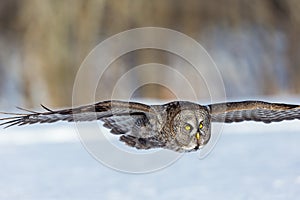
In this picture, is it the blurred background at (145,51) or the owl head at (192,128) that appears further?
the blurred background at (145,51)

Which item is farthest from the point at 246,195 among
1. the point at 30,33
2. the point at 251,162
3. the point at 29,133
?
the point at 30,33

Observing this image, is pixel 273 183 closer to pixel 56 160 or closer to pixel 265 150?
pixel 265 150

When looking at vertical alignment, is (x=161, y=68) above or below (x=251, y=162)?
above

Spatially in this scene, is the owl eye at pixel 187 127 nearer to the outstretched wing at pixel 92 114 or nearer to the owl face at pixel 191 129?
the owl face at pixel 191 129

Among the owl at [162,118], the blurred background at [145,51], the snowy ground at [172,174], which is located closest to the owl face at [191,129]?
the owl at [162,118]

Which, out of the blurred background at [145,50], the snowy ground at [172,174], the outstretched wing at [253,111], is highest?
the blurred background at [145,50]

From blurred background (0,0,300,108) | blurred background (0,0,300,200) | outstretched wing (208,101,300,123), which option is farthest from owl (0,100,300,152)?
blurred background (0,0,300,108)

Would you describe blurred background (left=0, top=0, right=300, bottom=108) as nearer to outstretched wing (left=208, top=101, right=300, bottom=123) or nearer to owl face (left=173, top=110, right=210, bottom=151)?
outstretched wing (left=208, top=101, right=300, bottom=123)
